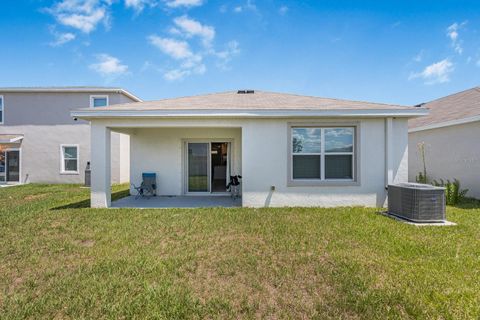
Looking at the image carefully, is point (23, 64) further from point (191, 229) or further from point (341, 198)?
point (341, 198)

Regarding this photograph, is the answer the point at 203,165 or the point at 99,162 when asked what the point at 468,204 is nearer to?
the point at 203,165

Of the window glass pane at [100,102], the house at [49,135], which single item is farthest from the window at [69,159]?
the window glass pane at [100,102]

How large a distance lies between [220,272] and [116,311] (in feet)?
4.74

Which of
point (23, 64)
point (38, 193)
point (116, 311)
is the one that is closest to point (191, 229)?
point (116, 311)

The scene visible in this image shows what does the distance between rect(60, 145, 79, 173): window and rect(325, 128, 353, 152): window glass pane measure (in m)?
15.1

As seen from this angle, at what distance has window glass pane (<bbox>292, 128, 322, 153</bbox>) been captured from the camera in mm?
7484

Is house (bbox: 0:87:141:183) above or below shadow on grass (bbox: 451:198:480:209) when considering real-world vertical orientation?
above

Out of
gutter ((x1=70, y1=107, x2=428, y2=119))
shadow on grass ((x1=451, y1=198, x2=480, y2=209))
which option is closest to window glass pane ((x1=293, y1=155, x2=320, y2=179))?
gutter ((x1=70, y1=107, x2=428, y2=119))

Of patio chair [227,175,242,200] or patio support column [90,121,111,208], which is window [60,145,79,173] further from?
patio chair [227,175,242,200]

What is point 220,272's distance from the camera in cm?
358

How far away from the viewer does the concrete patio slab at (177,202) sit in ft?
25.7

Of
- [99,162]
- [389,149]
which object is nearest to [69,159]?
[99,162]

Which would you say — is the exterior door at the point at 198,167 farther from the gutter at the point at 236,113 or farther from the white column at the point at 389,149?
the white column at the point at 389,149

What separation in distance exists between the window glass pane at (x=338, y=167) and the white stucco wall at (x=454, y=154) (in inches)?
224
